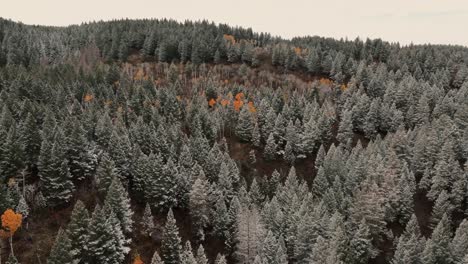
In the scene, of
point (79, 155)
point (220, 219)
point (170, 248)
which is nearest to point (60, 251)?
point (170, 248)

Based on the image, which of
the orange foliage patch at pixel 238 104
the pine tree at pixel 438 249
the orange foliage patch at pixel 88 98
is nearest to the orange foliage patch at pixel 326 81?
the orange foliage patch at pixel 238 104

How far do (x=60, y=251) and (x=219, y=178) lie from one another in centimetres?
4058

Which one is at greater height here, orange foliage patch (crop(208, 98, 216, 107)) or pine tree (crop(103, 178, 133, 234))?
orange foliage patch (crop(208, 98, 216, 107))

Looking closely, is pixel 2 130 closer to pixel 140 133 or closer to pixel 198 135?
pixel 140 133

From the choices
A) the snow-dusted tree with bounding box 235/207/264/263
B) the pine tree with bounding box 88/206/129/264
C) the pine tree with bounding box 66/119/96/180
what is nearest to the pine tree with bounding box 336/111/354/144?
the snow-dusted tree with bounding box 235/207/264/263

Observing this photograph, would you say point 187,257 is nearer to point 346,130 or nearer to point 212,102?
point 346,130

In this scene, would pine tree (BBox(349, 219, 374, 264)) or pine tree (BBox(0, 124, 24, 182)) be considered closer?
pine tree (BBox(349, 219, 374, 264))

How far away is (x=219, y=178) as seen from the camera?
94.8 m

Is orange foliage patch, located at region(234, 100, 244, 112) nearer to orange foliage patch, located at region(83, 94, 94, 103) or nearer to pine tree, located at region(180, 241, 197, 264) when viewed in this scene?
orange foliage patch, located at region(83, 94, 94, 103)

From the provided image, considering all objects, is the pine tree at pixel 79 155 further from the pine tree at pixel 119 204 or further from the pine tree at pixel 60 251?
the pine tree at pixel 60 251

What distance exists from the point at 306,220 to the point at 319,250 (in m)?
7.52

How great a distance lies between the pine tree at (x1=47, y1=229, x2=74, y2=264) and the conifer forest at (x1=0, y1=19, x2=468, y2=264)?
0.87 ft

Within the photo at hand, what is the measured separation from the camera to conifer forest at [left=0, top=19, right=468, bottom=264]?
7456 cm

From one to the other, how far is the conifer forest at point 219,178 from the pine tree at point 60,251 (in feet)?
0.87
